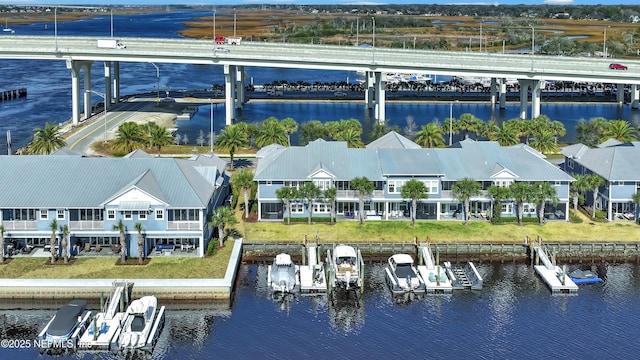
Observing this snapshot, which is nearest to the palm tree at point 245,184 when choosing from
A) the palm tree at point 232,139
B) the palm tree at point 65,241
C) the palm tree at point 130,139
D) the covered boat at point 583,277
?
the palm tree at point 232,139

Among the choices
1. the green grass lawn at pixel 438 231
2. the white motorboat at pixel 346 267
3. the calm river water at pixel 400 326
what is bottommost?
the calm river water at pixel 400 326

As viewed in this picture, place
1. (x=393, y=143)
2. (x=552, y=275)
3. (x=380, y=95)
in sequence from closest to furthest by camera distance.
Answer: (x=552, y=275), (x=393, y=143), (x=380, y=95)

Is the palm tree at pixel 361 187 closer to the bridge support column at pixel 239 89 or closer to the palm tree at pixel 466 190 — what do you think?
the palm tree at pixel 466 190

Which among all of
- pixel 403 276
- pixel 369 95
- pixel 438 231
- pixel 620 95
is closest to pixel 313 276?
pixel 403 276

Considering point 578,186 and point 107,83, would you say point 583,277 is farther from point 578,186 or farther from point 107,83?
point 107,83

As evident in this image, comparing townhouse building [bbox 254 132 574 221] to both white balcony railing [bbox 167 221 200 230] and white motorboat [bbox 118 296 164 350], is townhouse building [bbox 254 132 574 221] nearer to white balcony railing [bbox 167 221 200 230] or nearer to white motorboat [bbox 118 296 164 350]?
white balcony railing [bbox 167 221 200 230]

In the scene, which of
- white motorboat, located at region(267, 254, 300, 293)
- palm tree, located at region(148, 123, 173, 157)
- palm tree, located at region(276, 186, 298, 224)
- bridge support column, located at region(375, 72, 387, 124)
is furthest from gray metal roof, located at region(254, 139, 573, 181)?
bridge support column, located at region(375, 72, 387, 124)
